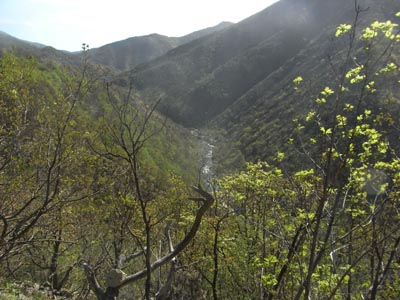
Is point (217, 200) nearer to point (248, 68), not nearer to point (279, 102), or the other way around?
point (279, 102)

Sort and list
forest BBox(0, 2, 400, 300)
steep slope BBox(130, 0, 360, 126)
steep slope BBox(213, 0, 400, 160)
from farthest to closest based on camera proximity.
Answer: steep slope BBox(130, 0, 360, 126), steep slope BBox(213, 0, 400, 160), forest BBox(0, 2, 400, 300)

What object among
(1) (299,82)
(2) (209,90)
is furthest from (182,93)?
(1) (299,82)

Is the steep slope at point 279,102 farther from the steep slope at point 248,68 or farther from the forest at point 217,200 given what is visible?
the forest at point 217,200

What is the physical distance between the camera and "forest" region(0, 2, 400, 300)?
15.0ft

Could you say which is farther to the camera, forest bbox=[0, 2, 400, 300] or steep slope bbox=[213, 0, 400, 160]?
steep slope bbox=[213, 0, 400, 160]

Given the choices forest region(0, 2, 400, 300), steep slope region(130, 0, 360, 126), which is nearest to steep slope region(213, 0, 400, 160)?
steep slope region(130, 0, 360, 126)

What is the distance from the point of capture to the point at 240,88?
594 feet

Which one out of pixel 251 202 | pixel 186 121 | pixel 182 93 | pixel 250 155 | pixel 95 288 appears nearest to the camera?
pixel 95 288

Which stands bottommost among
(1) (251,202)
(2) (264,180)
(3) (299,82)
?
(1) (251,202)

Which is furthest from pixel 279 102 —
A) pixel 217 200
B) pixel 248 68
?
pixel 217 200

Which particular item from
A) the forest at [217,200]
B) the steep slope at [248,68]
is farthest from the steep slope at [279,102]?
the forest at [217,200]

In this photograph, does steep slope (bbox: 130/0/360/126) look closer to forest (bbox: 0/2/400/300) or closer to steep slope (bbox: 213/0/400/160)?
steep slope (bbox: 213/0/400/160)

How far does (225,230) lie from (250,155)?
316 feet

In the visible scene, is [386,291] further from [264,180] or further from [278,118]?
[278,118]
